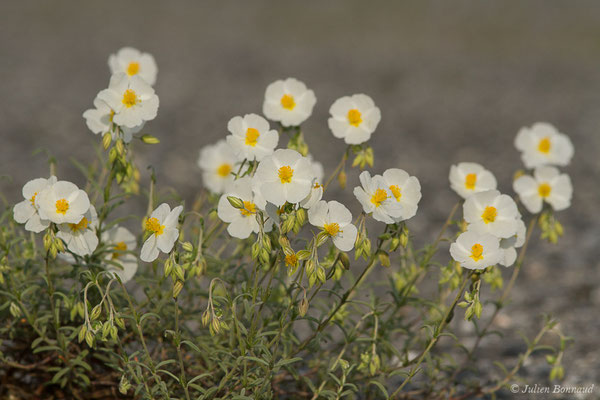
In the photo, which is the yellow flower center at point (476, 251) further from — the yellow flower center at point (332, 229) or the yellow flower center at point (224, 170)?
the yellow flower center at point (224, 170)

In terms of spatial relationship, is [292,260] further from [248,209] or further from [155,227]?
[155,227]

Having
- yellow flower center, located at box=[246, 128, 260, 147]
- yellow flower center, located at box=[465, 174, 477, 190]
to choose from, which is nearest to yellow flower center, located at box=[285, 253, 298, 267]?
yellow flower center, located at box=[246, 128, 260, 147]

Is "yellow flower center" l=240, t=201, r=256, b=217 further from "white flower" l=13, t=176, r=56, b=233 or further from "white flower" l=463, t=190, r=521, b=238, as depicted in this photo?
"white flower" l=463, t=190, r=521, b=238

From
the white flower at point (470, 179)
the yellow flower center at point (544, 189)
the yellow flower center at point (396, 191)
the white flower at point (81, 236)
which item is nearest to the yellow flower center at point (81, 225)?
the white flower at point (81, 236)

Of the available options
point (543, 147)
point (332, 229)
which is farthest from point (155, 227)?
point (543, 147)

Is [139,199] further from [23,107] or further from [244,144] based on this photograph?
[244,144]

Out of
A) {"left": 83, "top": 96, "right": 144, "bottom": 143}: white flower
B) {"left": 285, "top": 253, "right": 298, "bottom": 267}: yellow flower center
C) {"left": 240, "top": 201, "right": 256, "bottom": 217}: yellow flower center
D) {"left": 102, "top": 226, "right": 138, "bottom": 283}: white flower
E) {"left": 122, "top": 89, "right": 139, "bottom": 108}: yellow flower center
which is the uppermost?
{"left": 122, "top": 89, "right": 139, "bottom": 108}: yellow flower center
